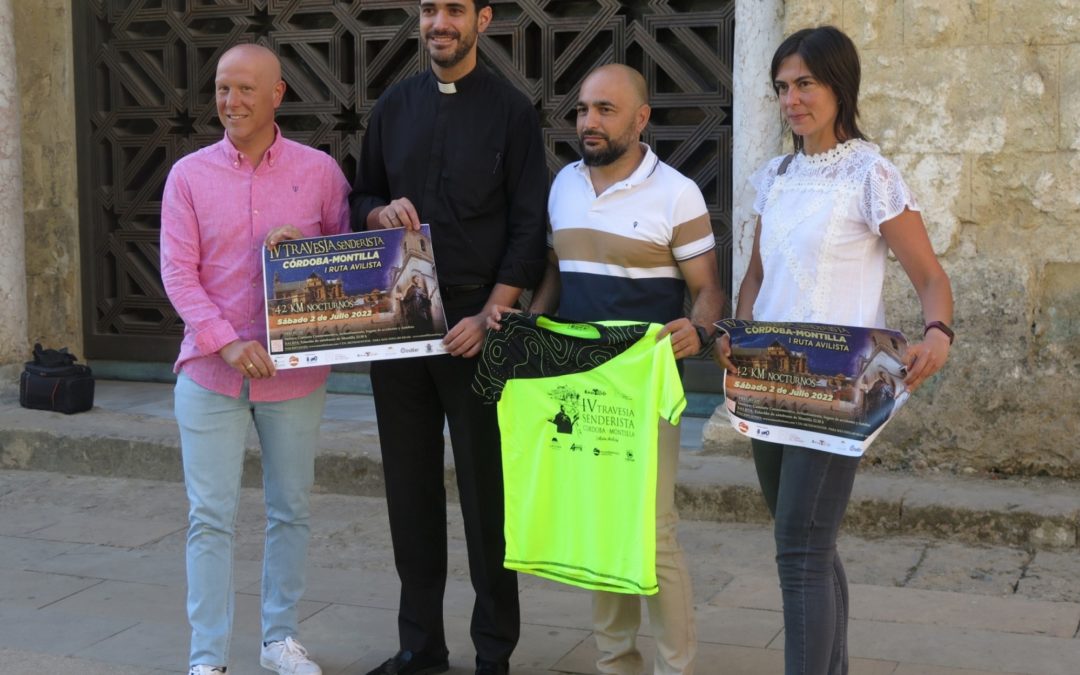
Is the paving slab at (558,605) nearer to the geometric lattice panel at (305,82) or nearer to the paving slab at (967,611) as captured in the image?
the paving slab at (967,611)

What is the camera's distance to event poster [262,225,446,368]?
4.07 meters

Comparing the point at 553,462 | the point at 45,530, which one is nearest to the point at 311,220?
the point at 553,462

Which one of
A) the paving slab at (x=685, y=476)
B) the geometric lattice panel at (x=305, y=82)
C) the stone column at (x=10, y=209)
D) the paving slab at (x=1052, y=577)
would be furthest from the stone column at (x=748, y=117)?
the stone column at (x=10, y=209)

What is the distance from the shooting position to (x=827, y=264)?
11.8 ft

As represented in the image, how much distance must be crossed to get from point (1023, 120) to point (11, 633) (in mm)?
4652

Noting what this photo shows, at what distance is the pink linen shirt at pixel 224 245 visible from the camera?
409 cm

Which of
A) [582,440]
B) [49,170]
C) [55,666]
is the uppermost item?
[49,170]

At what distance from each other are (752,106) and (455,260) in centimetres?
284

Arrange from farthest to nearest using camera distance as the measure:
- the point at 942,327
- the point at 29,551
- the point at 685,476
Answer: the point at 685,476, the point at 29,551, the point at 942,327

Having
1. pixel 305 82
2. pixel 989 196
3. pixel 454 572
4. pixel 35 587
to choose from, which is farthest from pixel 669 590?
pixel 305 82

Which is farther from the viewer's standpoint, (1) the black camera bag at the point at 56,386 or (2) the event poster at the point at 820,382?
(1) the black camera bag at the point at 56,386

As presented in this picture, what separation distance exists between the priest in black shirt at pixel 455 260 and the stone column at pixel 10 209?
4540 millimetres

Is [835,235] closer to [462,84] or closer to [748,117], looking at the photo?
[462,84]

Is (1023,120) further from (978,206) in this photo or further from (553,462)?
(553,462)
